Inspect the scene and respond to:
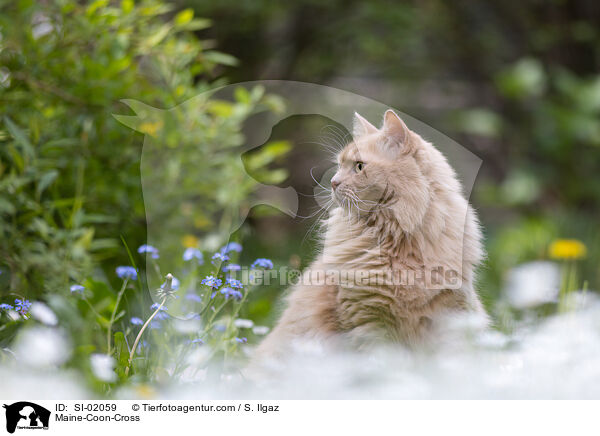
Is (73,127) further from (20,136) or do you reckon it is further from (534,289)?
(534,289)

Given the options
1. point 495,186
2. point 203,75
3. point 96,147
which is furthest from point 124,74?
point 495,186

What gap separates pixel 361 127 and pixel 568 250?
2060 millimetres

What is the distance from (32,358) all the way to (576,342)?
1.53 metres

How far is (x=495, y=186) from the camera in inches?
205

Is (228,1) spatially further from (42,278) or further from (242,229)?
(42,278)

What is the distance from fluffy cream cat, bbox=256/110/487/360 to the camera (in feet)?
5.51

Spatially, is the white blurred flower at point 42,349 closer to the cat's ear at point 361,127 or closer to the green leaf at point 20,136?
the green leaf at point 20,136

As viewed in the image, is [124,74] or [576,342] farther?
[124,74]

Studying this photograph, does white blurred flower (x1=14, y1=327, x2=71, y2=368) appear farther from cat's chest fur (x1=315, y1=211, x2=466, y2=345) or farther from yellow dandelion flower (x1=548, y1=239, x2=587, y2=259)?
yellow dandelion flower (x1=548, y1=239, x2=587, y2=259)
